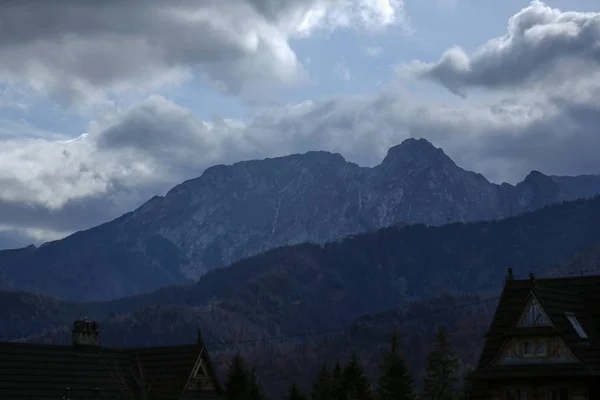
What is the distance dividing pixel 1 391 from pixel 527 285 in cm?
3099

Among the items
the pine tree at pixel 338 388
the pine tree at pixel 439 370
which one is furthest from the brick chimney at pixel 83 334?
the pine tree at pixel 439 370

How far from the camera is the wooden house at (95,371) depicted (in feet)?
231

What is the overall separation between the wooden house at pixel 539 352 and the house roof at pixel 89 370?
72.2ft

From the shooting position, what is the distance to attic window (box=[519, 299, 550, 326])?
57388 mm

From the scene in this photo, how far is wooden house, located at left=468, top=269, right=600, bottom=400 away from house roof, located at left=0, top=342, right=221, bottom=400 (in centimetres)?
2202

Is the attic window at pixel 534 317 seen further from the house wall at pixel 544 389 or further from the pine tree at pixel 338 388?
the pine tree at pixel 338 388

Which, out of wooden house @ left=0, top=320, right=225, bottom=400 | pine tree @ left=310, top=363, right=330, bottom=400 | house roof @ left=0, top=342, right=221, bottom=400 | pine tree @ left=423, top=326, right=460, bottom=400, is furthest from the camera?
pine tree @ left=423, top=326, right=460, bottom=400

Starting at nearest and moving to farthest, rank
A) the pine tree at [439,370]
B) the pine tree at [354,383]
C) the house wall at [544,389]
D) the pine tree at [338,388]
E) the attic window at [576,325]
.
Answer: the house wall at [544,389], the attic window at [576,325], the pine tree at [338,388], the pine tree at [354,383], the pine tree at [439,370]

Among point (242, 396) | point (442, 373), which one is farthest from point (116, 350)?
point (442, 373)

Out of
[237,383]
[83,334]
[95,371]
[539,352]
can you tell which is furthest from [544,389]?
[237,383]

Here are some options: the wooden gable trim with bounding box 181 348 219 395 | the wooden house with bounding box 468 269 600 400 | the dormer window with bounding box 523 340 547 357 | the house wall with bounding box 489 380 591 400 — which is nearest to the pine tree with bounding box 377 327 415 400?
the wooden gable trim with bounding box 181 348 219 395

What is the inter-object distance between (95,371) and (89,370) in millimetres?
468

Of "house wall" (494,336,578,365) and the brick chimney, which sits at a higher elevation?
the brick chimney

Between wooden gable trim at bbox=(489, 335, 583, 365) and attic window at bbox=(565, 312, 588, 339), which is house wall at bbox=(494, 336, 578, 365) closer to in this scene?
wooden gable trim at bbox=(489, 335, 583, 365)
